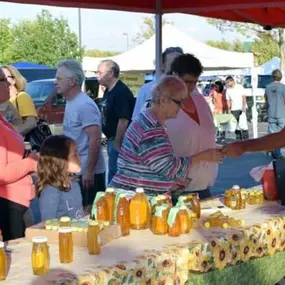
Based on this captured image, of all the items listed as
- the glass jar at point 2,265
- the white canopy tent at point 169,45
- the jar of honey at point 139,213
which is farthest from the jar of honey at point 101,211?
the white canopy tent at point 169,45

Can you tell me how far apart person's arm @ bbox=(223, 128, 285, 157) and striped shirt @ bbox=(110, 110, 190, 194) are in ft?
1.89

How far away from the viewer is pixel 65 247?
2.44m

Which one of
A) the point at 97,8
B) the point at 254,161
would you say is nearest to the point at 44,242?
the point at 97,8

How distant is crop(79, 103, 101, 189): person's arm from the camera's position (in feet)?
14.4

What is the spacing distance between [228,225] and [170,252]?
0.59m

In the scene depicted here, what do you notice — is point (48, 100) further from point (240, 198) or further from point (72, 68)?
point (240, 198)

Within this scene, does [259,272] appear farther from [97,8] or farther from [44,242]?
[97,8]

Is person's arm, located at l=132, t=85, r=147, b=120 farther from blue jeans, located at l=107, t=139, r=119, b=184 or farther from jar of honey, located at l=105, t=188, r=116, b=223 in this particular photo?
jar of honey, located at l=105, t=188, r=116, b=223

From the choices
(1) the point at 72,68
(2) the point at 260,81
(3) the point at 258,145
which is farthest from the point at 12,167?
(2) the point at 260,81

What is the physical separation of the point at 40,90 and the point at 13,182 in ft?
41.4

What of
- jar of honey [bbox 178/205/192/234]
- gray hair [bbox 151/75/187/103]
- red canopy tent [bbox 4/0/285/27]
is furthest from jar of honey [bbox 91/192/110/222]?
red canopy tent [bbox 4/0/285/27]

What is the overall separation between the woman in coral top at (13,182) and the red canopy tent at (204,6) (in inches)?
43.6

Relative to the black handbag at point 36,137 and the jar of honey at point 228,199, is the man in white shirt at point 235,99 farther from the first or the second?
the jar of honey at point 228,199

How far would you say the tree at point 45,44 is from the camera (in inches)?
1522
